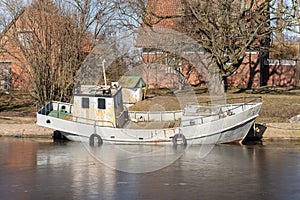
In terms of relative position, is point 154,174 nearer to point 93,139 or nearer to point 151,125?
point 93,139

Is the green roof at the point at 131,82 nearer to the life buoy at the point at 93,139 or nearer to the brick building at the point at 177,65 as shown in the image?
the brick building at the point at 177,65

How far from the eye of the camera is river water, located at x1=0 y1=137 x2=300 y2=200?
52.5 ft

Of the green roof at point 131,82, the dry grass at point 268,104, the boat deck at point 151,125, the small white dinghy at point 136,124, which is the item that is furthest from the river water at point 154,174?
the green roof at point 131,82

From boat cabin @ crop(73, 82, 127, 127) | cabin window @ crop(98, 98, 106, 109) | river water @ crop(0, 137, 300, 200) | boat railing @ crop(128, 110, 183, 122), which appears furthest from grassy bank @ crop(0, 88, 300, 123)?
cabin window @ crop(98, 98, 106, 109)

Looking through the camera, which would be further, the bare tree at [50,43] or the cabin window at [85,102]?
the bare tree at [50,43]

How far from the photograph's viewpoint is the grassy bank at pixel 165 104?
102 feet

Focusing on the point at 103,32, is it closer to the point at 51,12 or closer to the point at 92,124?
the point at 51,12

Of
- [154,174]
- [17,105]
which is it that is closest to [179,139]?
[154,174]

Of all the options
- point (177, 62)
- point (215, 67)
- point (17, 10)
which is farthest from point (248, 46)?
point (17, 10)

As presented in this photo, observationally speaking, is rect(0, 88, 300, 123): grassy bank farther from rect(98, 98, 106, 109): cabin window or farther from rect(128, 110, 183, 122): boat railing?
rect(98, 98, 106, 109): cabin window

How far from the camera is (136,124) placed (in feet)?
91.4

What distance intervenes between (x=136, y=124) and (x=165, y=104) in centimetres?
710

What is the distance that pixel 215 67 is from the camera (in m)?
35.2

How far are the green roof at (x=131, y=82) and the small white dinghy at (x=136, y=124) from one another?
31.1 feet
